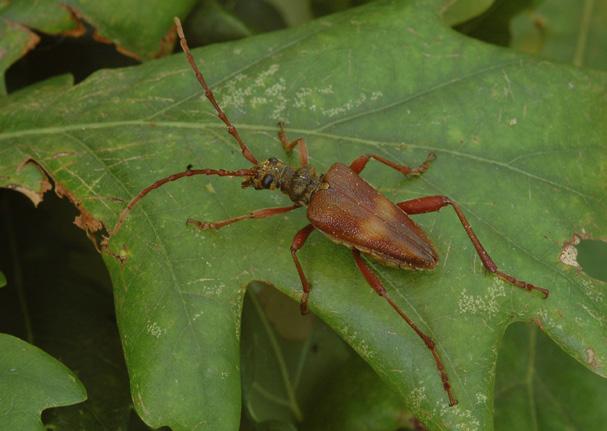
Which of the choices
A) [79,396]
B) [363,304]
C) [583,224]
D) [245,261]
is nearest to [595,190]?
[583,224]

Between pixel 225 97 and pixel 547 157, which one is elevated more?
pixel 225 97

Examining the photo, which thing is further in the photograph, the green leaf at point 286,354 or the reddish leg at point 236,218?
the green leaf at point 286,354

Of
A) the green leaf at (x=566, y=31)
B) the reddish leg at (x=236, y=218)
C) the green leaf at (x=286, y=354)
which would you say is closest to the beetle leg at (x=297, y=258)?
the reddish leg at (x=236, y=218)

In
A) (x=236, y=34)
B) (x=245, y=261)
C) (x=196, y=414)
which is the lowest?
(x=196, y=414)

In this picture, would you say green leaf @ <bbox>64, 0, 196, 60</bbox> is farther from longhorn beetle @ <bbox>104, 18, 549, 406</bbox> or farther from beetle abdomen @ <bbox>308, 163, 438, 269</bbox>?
beetle abdomen @ <bbox>308, 163, 438, 269</bbox>

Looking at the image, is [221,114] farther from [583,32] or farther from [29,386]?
[583,32]

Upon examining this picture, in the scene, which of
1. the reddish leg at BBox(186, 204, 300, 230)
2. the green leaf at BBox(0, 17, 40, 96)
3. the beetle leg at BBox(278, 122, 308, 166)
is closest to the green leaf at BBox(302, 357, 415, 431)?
the reddish leg at BBox(186, 204, 300, 230)

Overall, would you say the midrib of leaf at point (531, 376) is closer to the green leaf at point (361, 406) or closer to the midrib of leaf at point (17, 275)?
the green leaf at point (361, 406)

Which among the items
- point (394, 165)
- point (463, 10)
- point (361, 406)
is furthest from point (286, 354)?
point (463, 10)

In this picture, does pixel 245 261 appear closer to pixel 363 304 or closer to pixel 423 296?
pixel 363 304
